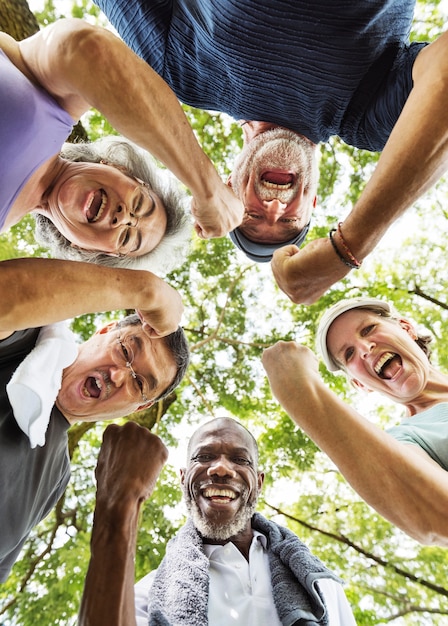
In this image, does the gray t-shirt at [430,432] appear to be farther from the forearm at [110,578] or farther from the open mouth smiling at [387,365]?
the forearm at [110,578]

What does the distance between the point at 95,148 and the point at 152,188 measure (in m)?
0.37

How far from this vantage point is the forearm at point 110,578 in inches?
71.6

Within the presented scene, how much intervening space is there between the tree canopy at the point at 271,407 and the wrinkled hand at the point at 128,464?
346cm

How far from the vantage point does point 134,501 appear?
1.95 meters

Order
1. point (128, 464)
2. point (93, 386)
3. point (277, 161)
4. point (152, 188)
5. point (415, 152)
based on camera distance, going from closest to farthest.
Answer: point (415, 152) < point (128, 464) < point (152, 188) < point (93, 386) < point (277, 161)

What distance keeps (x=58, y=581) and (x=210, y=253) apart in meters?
3.96

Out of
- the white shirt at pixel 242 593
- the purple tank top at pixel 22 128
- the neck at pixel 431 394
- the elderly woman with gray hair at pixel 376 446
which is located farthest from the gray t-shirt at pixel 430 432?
the purple tank top at pixel 22 128

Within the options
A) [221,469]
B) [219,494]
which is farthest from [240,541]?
[221,469]

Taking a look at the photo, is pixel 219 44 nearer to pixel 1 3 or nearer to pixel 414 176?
pixel 414 176

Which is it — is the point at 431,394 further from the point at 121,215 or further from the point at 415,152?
the point at 121,215

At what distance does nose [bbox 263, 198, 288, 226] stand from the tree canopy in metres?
2.92

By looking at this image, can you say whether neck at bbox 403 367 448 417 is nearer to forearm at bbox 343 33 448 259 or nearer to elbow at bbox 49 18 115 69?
forearm at bbox 343 33 448 259

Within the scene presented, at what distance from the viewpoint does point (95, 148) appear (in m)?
2.73

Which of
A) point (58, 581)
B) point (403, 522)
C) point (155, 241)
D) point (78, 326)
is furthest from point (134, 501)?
point (78, 326)
